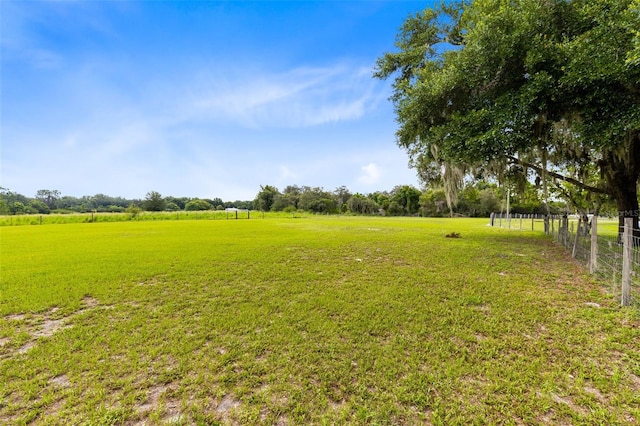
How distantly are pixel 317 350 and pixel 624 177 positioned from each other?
12558mm

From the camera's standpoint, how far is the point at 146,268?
6.16 m

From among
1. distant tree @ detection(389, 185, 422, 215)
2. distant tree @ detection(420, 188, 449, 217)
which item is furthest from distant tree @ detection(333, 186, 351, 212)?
distant tree @ detection(420, 188, 449, 217)

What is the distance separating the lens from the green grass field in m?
1.88

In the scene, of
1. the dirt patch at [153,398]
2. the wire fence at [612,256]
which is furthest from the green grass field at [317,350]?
the wire fence at [612,256]

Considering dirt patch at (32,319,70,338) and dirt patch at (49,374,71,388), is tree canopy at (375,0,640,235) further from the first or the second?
dirt patch at (32,319,70,338)

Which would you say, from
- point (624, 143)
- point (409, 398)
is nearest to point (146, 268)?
point (409, 398)

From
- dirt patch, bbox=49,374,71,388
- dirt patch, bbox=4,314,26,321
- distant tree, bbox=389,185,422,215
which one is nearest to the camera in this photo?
dirt patch, bbox=49,374,71,388

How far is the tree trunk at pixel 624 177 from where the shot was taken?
823cm

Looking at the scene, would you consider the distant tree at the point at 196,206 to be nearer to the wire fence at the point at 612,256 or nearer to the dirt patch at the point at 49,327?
the dirt patch at the point at 49,327

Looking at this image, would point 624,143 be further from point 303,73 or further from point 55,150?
point 55,150

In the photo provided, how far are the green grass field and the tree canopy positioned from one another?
4.02 meters

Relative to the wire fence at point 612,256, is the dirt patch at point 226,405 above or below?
below

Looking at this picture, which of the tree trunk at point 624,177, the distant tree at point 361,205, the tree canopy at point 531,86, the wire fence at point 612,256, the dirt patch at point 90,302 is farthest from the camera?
the distant tree at point 361,205

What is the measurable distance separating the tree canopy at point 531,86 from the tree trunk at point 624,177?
3cm
